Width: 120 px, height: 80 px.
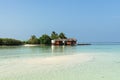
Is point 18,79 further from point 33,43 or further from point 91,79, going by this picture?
point 33,43

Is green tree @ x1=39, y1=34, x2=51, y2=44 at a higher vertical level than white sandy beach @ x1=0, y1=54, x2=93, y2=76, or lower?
higher

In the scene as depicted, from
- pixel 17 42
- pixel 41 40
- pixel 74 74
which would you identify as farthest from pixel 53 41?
pixel 74 74

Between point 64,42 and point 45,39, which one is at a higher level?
point 45,39

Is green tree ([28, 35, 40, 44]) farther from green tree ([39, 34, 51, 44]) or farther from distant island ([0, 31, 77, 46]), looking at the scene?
green tree ([39, 34, 51, 44])

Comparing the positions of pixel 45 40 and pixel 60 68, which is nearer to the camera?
pixel 60 68

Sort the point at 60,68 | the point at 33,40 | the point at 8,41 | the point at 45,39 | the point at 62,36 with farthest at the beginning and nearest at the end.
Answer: the point at 62,36 → the point at 33,40 → the point at 45,39 → the point at 8,41 → the point at 60,68

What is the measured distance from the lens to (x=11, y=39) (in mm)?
85000

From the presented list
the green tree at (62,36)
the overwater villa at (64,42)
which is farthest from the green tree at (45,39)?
the green tree at (62,36)

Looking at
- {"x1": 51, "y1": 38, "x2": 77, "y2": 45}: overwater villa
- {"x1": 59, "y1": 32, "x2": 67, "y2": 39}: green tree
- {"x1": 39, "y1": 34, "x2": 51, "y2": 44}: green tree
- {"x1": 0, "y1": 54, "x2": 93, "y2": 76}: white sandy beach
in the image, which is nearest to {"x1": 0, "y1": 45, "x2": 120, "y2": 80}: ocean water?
{"x1": 0, "y1": 54, "x2": 93, "y2": 76}: white sandy beach

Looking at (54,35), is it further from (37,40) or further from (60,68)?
(60,68)

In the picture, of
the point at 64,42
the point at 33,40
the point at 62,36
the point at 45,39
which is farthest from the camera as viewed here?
the point at 62,36

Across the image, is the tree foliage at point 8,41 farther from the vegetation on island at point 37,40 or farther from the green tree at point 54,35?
the green tree at point 54,35

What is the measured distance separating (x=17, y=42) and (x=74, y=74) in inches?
3009

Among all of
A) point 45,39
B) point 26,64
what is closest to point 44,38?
point 45,39
